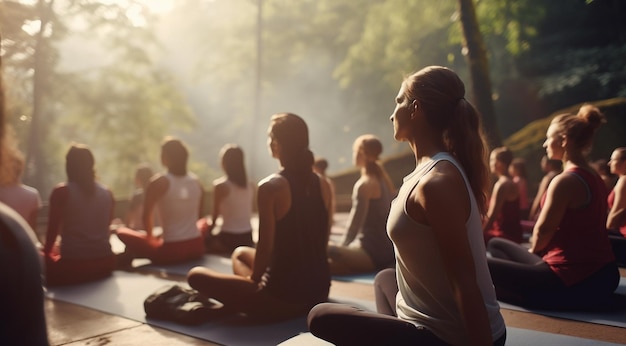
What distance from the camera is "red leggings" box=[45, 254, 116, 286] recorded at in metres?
5.60

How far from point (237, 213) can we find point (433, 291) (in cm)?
518

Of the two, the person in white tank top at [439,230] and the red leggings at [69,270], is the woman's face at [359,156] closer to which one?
the red leggings at [69,270]

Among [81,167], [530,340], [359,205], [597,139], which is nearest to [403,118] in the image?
[530,340]

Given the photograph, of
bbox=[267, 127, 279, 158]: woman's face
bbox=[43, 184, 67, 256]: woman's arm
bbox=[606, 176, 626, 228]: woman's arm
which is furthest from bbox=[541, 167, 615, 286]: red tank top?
bbox=[43, 184, 67, 256]: woman's arm

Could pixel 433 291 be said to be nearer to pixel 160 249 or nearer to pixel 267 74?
pixel 160 249

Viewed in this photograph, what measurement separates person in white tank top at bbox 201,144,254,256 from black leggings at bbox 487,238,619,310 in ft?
12.2

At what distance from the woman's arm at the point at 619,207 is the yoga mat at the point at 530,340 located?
8.23ft

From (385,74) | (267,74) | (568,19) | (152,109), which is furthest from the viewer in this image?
(267,74)

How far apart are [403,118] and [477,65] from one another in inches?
418

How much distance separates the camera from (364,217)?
229 inches

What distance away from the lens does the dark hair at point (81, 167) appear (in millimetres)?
5477

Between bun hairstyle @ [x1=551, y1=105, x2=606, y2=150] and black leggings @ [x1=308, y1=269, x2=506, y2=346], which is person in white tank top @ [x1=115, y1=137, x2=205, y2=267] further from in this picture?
bun hairstyle @ [x1=551, y1=105, x2=606, y2=150]

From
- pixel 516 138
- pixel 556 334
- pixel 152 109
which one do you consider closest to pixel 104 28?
pixel 152 109

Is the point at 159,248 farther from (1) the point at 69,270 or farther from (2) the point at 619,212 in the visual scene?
(2) the point at 619,212
